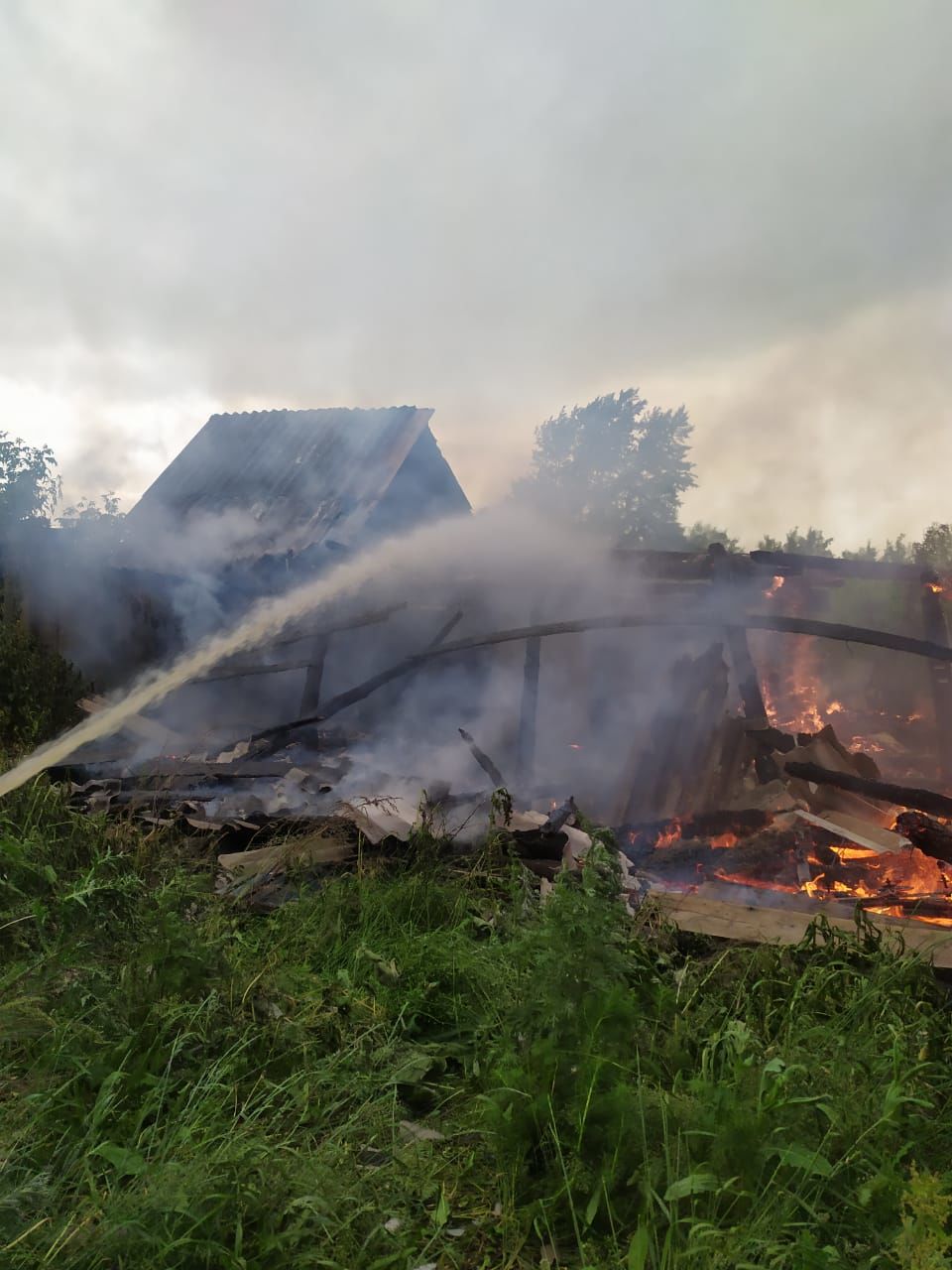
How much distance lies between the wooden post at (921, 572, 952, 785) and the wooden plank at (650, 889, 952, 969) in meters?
4.61

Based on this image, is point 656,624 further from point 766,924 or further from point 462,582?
point 766,924

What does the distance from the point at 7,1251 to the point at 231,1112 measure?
899 millimetres

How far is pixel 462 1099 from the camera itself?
3.13m

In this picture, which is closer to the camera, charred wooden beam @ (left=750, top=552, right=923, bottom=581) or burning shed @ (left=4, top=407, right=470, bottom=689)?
charred wooden beam @ (left=750, top=552, right=923, bottom=581)

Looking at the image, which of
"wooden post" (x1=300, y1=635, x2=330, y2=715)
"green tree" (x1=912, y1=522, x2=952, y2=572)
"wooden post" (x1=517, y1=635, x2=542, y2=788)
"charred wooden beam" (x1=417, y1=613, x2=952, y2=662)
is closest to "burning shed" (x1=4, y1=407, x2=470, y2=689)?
"wooden post" (x1=300, y1=635, x2=330, y2=715)

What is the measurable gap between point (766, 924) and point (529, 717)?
184 inches

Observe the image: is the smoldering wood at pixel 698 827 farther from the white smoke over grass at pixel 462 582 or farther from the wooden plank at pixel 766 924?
the white smoke over grass at pixel 462 582

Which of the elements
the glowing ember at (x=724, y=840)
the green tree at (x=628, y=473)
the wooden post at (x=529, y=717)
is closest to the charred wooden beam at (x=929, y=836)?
the glowing ember at (x=724, y=840)

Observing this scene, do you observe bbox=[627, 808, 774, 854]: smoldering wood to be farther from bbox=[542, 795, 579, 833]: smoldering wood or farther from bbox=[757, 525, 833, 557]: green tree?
bbox=[757, 525, 833, 557]: green tree

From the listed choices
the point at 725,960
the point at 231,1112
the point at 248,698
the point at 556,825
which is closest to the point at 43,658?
the point at 248,698

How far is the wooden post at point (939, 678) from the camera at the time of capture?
8578 millimetres

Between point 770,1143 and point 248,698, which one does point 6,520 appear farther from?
point 770,1143

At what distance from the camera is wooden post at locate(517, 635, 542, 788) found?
875cm

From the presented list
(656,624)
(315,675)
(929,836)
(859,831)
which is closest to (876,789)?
(859,831)
